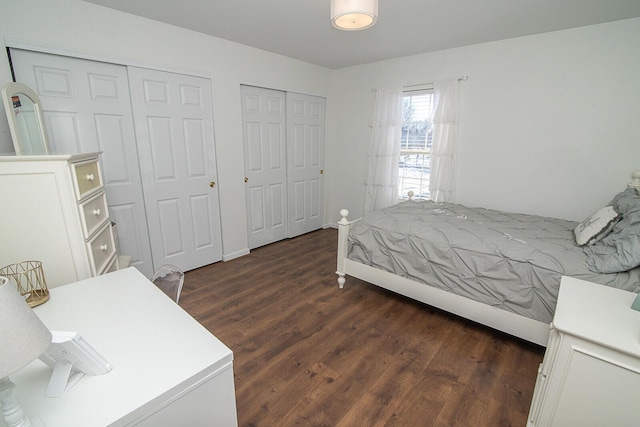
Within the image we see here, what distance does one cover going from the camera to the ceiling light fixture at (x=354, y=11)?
159cm

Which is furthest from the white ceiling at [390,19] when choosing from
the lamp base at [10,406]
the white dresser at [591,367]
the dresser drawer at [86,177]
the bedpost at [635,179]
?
the lamp base at [10,406]

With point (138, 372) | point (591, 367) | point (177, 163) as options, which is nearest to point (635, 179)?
point (591, 367)

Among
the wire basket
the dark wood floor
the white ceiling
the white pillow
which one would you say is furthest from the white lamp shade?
the white pillow

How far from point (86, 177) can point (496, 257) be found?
262 centimetres

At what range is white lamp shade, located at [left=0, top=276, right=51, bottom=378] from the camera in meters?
0.54

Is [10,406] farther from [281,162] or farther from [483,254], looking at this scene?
[281,162]

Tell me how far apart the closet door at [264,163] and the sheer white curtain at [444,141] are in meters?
1.93

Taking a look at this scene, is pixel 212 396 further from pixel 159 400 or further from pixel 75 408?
pixel 75 408

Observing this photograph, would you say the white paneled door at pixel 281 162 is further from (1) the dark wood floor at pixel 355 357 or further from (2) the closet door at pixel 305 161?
(1) the dark wood floor at pixel 355 357

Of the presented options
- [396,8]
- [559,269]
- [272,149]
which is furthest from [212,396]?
[272,149]

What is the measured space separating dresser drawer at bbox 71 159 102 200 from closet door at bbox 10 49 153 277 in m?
0.61

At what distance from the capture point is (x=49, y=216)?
1.37 metres

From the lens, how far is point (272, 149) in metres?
3.76

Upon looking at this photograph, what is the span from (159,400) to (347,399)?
3.89 ft
